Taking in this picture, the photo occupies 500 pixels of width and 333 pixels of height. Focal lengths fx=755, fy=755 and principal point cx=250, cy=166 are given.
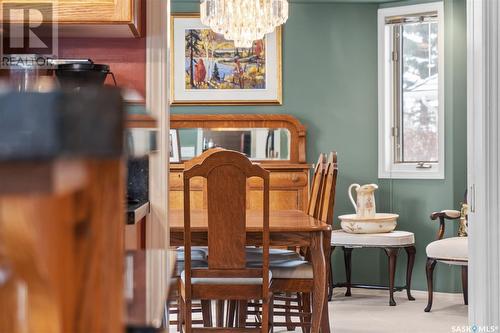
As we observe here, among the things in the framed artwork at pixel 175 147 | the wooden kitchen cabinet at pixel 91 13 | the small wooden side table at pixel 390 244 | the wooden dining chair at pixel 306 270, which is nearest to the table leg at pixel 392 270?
the small wooden side table at pixel 390 244

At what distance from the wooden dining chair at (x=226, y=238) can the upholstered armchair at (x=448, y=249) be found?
7.88ft

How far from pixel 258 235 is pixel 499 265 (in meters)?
1.48

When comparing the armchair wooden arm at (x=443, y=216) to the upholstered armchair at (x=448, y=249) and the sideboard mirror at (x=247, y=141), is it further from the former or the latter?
the sideboard mirror at (x=247, y=141)

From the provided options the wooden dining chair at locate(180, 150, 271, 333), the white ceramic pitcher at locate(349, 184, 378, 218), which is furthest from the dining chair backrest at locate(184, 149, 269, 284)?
the white ceramic pitcher at locate(349, 184, 378, 218)

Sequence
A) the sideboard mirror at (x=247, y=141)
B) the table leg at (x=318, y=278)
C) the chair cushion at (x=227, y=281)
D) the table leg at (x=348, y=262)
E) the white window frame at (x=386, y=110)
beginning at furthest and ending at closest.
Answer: the sideboard mirror at (x=247, y=141) → the white window frame at (x=386, y=110) → the table leg at (x=348, y=262) → the table leg at (x=318, y=278) → the chair cushion at (x=227, y=281)

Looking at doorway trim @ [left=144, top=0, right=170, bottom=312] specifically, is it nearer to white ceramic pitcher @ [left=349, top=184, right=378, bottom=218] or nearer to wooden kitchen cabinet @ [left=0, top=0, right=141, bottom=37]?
wooden kitchen cabinet @ [left=0, top=0, right=141, bottom=37]

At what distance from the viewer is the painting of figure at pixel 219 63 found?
6.67 meters

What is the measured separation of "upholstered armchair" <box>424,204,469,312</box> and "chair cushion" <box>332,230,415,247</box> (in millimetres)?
263

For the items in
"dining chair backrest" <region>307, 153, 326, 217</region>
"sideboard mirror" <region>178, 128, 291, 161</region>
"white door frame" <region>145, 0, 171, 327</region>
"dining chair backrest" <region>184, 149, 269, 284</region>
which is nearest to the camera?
"white door frame" <region>145, 0, 171, 327</region>

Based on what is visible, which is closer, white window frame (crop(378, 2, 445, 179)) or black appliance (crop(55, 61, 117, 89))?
black appliance (crop(55, 61, 117, 89))

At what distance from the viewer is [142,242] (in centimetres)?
271

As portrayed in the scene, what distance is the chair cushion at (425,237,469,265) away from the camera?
543 centimetres

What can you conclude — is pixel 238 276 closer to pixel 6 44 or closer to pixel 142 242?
pixel 142 242

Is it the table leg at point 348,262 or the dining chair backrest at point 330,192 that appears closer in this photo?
the dining chair backrest at point 330,192
